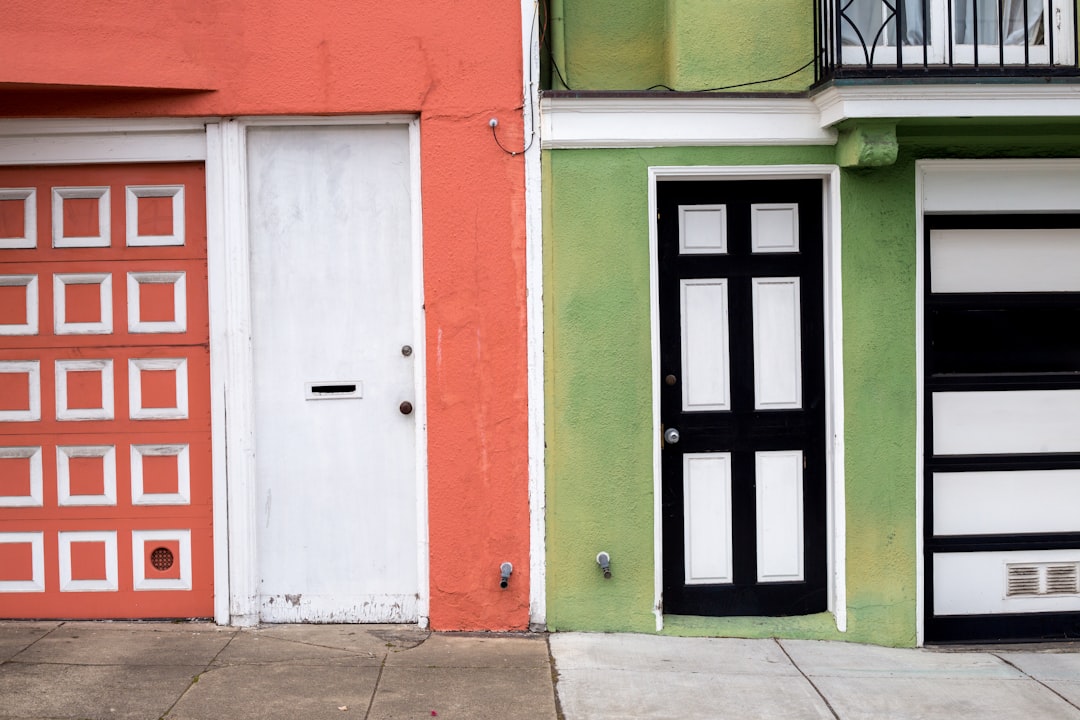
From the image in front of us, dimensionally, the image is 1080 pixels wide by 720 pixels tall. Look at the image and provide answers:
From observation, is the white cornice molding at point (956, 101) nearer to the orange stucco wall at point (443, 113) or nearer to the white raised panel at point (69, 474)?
the orange stucco wall at point (443, 113)

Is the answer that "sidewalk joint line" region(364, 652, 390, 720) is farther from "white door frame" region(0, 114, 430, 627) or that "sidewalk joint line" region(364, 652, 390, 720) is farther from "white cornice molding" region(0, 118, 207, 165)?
"white cornice molding" region(0, 118, 207, 165)

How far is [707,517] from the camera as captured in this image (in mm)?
6309

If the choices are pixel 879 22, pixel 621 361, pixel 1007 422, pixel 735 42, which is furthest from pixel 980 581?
pixel 735 42

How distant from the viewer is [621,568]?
20.0ft

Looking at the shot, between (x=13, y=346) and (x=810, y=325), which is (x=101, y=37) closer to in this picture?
(x=13, y=346)

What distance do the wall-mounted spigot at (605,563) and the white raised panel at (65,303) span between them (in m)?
2.86

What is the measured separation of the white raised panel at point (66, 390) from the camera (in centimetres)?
620

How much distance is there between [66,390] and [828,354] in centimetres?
409

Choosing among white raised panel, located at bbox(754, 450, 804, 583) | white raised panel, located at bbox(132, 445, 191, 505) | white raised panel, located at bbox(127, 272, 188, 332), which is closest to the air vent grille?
white raised panel, located at bbox(754, 450, 804, 583)

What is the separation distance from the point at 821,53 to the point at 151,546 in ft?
14.4

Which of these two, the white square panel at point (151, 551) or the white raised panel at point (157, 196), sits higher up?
the white raised panel at point (157, 196)

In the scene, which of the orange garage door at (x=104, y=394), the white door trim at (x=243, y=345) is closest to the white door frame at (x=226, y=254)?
the white door trim at (x=243, y=345)

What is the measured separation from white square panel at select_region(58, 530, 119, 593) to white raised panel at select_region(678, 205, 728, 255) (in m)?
3.44

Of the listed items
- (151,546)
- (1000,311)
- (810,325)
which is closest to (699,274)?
(810,325)
